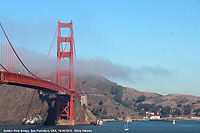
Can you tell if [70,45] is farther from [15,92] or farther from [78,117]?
[15,92]

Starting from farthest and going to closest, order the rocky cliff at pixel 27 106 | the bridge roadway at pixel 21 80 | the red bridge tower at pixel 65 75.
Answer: the rocky cliff at pixel 27 106
the red bridge tower at pixel 65 75
the bridge roadway at pixel 21 80

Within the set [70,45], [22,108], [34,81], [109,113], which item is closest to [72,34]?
[70,45]

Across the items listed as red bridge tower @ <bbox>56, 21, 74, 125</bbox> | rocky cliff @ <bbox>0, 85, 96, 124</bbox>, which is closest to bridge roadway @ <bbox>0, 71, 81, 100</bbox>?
red bridge tower @ <bbox>56, 21, 74, 125</bbox>

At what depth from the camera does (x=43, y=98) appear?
107125 mm

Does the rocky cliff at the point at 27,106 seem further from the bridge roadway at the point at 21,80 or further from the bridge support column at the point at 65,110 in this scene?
the bridge roadway at the point at 21,80

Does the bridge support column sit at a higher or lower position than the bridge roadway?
lower

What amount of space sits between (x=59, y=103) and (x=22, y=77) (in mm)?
37663

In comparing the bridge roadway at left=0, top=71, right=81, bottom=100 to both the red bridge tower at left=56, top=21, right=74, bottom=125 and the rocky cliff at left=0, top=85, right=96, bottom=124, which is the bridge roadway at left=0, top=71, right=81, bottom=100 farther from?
the rocky cliff at left=0, top=85, right=96, bottom=124

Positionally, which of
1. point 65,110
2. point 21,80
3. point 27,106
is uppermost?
point 21,80

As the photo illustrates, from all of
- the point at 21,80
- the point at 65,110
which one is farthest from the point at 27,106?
the point at 21,80

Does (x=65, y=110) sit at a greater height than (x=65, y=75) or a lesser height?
lesser

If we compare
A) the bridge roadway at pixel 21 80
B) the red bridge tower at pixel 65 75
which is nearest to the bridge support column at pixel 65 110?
the red bridge tower at pixel 65 75

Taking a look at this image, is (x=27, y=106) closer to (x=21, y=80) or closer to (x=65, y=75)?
(x=65, y=75)

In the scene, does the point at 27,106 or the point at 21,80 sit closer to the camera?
the point at 21,80
